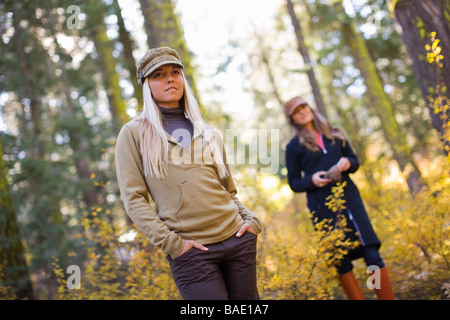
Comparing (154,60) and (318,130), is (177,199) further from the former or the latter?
(318,130)

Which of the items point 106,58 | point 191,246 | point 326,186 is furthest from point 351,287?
point 106,58

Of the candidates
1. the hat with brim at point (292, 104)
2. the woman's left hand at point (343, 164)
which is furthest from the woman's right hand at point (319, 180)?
the hat with brim at point (292, 104)

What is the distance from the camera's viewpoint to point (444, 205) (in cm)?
445

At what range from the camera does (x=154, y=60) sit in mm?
2754

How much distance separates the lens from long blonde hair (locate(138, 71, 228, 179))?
252 cm

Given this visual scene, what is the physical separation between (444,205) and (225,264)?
123 inches

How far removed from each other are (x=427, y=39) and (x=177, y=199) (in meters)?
3.52

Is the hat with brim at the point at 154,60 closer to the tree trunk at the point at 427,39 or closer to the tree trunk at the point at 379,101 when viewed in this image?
the tree trunk at the point at 427,39

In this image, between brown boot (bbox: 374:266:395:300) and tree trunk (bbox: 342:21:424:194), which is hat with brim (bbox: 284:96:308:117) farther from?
tree trunk (bbox: 342:21:424:194)

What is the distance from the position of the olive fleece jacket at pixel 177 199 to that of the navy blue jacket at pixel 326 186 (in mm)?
1917

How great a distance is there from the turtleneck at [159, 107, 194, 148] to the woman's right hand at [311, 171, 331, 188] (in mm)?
1943
